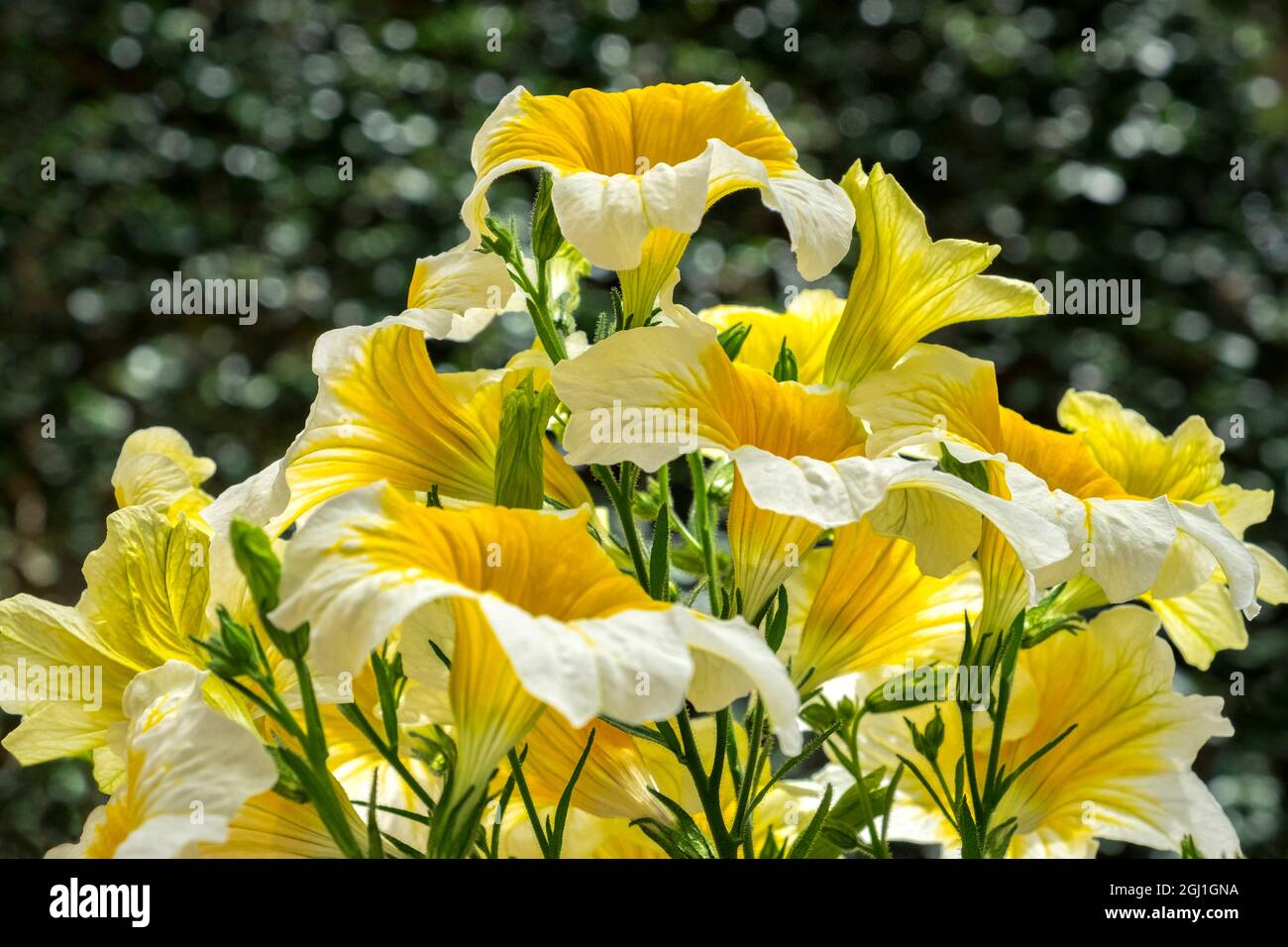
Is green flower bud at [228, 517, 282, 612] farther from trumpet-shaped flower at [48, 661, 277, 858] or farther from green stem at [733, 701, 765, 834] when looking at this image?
green stem at [733, 701, 765, 834]

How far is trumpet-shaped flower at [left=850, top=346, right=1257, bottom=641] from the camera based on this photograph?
44cm

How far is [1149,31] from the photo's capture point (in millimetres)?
1867

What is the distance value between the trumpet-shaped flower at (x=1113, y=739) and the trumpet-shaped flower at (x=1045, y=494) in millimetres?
60

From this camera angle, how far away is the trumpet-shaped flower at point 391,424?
474 mm

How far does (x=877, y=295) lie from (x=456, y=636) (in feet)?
0.79

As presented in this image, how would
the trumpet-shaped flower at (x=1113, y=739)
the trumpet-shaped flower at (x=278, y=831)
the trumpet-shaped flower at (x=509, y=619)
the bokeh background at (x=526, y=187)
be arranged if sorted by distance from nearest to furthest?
the trumpet-shaped flower at (x=509, y=619) < the trumpet-shaped flower at (x=278, y=831) < the trumpet-shaped flower at (x=1113, y=739) < the bokeh background at (x=526, y=187)

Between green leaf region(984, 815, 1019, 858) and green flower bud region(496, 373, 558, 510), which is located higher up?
green flower bud region(496, 373, 558, 510)

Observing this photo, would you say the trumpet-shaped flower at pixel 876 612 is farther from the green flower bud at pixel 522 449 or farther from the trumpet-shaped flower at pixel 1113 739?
the green flower bud at pixel 522 449

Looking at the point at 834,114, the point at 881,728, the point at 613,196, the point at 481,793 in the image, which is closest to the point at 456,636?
the point at 481,793

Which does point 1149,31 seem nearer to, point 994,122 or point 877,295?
point 994,122

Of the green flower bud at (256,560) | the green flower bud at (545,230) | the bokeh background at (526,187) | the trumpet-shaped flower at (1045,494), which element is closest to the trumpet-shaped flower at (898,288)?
the trumpet-shaped flower at (1045,494)

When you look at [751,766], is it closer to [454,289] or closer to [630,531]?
[630,531]

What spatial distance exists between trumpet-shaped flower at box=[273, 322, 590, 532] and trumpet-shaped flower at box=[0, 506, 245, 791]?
5 centimetres

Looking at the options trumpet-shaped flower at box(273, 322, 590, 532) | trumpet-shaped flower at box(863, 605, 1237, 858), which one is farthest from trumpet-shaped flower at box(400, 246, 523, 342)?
trumpet-shaped flower at box(863, 605, 1237, 858)
